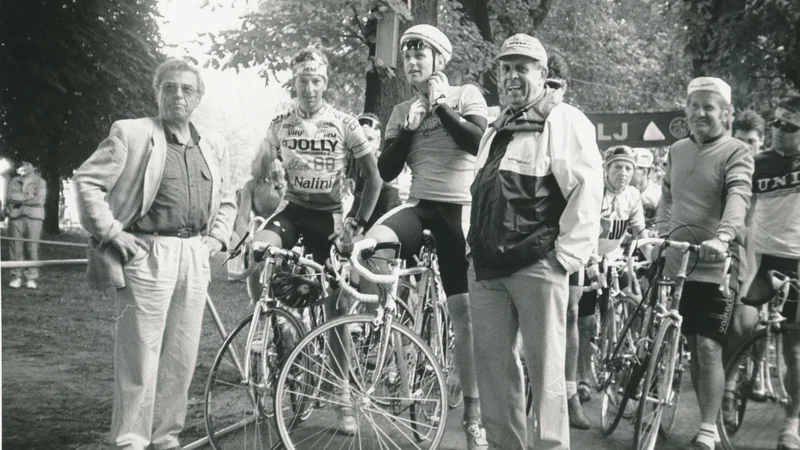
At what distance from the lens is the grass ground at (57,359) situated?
183 inches

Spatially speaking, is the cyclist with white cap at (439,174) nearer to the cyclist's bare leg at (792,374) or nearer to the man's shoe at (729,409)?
the man's shoe at (729,409)

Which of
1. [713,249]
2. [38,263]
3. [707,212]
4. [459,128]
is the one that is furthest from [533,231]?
[38,263]

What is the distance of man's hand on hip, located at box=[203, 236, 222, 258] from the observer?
16.8 ft

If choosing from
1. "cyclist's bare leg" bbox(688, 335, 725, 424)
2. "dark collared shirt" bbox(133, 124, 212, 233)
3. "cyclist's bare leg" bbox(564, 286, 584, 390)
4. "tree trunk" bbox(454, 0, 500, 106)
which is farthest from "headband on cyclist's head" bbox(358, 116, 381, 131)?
"tree trunk" bbox(454, 0, 500, 106)

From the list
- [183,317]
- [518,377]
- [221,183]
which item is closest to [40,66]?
[221,183]

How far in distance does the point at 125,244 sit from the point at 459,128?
1892 millimetres

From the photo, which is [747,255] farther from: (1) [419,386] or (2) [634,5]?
(2) [634,5]

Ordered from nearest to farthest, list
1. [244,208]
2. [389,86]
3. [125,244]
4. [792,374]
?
[125,244]
[792,374]
[244,208]
[389,86]

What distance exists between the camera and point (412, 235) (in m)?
5.36

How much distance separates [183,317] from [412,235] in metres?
1.36

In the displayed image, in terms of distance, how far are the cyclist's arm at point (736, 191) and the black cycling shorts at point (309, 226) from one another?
2.31 metres

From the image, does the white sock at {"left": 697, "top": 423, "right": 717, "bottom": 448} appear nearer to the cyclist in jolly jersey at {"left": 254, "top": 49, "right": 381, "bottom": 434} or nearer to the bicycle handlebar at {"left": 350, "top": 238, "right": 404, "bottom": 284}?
the bicycle handlebar at {"left": 350, "top": 238, "right": 404, "bottom": 284}

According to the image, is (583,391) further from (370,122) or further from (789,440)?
(370,122)

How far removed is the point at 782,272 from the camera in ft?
19.3
